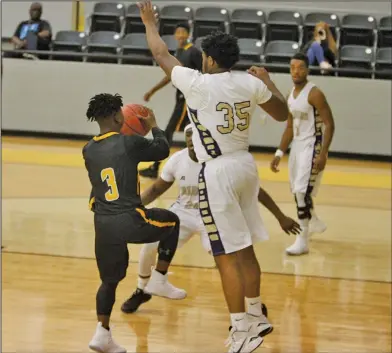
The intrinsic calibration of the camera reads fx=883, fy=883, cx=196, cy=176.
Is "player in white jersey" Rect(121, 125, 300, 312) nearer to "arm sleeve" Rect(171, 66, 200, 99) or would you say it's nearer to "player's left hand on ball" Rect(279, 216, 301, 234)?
"player's left hand on ball" Rect(279, 216, 301, 234)

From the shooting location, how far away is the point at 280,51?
14156 mm

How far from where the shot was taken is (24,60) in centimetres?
1440

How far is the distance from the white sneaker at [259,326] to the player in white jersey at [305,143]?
242 centimetres

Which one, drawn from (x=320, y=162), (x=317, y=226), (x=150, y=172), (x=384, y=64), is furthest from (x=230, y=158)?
(x=384, y=64)

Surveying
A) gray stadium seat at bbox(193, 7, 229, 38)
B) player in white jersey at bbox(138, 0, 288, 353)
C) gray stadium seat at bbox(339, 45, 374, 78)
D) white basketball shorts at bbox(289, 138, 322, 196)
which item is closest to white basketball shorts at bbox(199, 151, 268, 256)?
player in white jersey at bbox(138, 0, 288, 353)

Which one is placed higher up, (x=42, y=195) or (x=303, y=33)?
(x=303, y=33)

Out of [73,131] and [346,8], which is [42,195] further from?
[346,8]

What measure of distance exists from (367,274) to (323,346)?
204 centimetres

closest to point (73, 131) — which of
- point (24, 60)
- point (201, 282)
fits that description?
point (24, 60)

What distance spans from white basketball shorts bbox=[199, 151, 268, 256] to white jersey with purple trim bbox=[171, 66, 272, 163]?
3.3 inches

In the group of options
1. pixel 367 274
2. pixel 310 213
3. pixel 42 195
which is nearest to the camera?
pixel 367 274

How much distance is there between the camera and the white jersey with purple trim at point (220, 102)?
479cm

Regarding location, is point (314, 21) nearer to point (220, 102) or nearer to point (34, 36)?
point (34, 36)

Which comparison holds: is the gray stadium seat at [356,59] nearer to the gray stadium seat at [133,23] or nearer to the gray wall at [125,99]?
the gray wall at [125,99]
